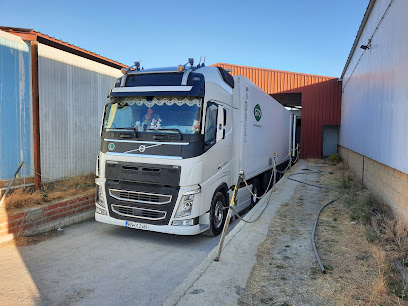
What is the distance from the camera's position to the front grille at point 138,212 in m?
5.61

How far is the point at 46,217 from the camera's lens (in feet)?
21.0

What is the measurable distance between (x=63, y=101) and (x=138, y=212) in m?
5.12

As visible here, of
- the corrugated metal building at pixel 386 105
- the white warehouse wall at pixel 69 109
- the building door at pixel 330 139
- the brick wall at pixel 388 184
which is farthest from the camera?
the building door at pixel 330 139

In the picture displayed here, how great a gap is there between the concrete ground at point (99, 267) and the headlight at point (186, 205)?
0.70 metres

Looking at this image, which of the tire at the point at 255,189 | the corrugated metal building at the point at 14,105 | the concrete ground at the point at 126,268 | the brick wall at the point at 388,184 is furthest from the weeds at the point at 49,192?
the brick wall at the point at 388,184

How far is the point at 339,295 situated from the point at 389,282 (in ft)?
2.25

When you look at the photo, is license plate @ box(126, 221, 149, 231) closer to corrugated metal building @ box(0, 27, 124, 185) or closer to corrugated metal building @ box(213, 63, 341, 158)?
corrugated metal building @ box(0, 27, 124, 185)

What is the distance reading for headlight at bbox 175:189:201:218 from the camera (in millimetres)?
5520

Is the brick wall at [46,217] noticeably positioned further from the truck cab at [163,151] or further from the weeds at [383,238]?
the weeds at [383,238]

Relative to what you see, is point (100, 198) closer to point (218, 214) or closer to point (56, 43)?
point (218, 214)

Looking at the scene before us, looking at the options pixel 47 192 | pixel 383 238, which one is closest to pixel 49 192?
pixel 47 192

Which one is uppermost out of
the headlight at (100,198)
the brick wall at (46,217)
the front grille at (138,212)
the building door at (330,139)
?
the building door at (330,139)

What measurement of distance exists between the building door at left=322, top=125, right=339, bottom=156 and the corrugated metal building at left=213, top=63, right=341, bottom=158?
3.97ft

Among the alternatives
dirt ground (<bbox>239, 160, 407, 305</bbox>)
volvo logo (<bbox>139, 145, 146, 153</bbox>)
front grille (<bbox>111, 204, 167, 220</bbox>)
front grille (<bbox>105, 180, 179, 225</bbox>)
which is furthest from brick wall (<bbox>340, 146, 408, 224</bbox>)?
volvo logo (<bbox>139, 145, 146, 153</bbox>)
